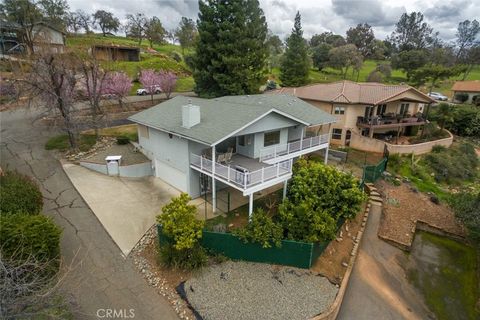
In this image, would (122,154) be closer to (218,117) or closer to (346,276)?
(218,117)

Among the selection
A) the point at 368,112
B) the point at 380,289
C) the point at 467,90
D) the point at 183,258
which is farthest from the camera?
the point at 467,90

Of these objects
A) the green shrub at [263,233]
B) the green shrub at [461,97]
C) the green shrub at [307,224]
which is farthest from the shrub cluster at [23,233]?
the green shrub at [461,97]

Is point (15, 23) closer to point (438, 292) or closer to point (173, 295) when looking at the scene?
point (173, 295)

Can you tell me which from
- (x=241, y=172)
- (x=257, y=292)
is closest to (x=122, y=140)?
(x=241, y=172)

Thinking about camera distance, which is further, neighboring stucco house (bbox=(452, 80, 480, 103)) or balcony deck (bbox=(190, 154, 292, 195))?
neighboring stucco house (bbox=(452, 80, 480, 103))

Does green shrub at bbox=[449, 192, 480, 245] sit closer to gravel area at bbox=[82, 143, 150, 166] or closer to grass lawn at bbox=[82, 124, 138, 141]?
gravel area at bbox=[82, 143, 150, 166]

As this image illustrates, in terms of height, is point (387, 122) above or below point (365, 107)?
below

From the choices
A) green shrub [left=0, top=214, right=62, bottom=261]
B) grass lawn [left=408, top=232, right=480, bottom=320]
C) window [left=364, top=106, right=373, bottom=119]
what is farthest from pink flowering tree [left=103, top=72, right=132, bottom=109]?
grass lawn [left=408, top=232, right=480, bottom=320]

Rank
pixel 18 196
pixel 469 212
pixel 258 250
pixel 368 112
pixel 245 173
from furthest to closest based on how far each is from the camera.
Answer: pixel 368 112 → pixel 469 212 → pixel 245 173 → pixel 18 196 → pixel 258 250
